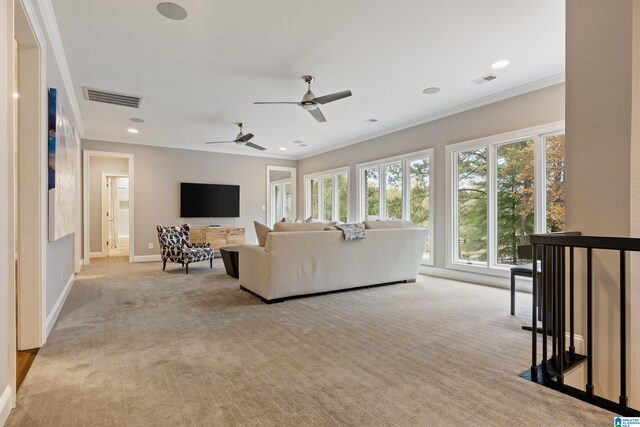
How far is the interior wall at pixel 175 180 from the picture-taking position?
25.0 feet

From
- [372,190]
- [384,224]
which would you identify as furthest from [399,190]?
Answer: [384,224]

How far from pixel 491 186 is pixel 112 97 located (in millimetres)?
5728

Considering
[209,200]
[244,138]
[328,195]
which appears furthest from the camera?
[328,195]

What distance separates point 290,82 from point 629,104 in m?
3.43

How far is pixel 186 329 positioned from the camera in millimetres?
2959

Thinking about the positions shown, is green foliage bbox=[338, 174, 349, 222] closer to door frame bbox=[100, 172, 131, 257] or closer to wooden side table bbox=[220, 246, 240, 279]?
wooden side table bbox=[220, 246, 240, 279]

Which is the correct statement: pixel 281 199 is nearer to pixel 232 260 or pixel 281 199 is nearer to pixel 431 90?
pixel 232 260

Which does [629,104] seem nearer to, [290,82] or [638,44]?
[638,44]

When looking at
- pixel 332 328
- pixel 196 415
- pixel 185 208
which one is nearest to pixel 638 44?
pixel 332 328

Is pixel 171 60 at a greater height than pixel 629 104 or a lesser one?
greater

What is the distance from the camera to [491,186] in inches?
195

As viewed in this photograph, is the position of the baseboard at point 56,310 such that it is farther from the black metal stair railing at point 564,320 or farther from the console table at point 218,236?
the black metal stair railing at point 564,320

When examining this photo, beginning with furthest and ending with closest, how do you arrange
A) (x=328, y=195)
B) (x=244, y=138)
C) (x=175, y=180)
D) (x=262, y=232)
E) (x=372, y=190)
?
(x=328, y=195), (x=175, y=180), (x=372, y=190), (x=244, y=138), (x=262, y=232)

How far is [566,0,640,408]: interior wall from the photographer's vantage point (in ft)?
6.42
